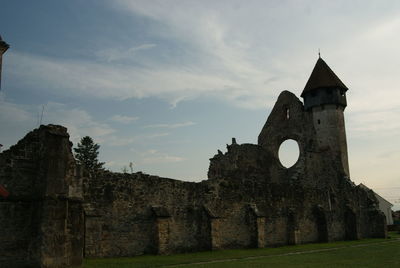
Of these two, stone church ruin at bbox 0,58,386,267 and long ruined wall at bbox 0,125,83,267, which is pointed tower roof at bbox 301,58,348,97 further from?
long ruined wall at bbox 0,125,83,267

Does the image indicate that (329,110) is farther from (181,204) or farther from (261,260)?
(261,260)

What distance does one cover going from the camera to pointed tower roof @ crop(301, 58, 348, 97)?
36.6 metres

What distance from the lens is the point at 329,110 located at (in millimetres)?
36250

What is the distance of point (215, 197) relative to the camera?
2166cm

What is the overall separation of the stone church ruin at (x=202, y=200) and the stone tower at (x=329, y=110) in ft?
0.29

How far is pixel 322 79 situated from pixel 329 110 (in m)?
2.92

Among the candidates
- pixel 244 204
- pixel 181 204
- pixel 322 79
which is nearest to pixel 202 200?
pixel 181 204

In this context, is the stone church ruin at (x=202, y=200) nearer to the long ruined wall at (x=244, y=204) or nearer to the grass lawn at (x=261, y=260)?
the long ruined wall at (x=244, y=204)

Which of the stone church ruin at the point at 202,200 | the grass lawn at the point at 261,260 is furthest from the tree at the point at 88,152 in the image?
the grass lawn at the point at 261,260

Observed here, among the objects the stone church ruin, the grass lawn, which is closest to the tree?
the stone church ruin

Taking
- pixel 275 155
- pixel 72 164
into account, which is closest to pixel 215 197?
pixel 72 164

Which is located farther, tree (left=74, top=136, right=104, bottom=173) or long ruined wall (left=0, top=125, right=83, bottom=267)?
tree (left=74, top=136, right=104, bottom=173)

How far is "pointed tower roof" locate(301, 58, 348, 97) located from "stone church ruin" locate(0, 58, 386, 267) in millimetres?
97

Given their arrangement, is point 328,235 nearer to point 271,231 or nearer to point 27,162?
point 271,231
